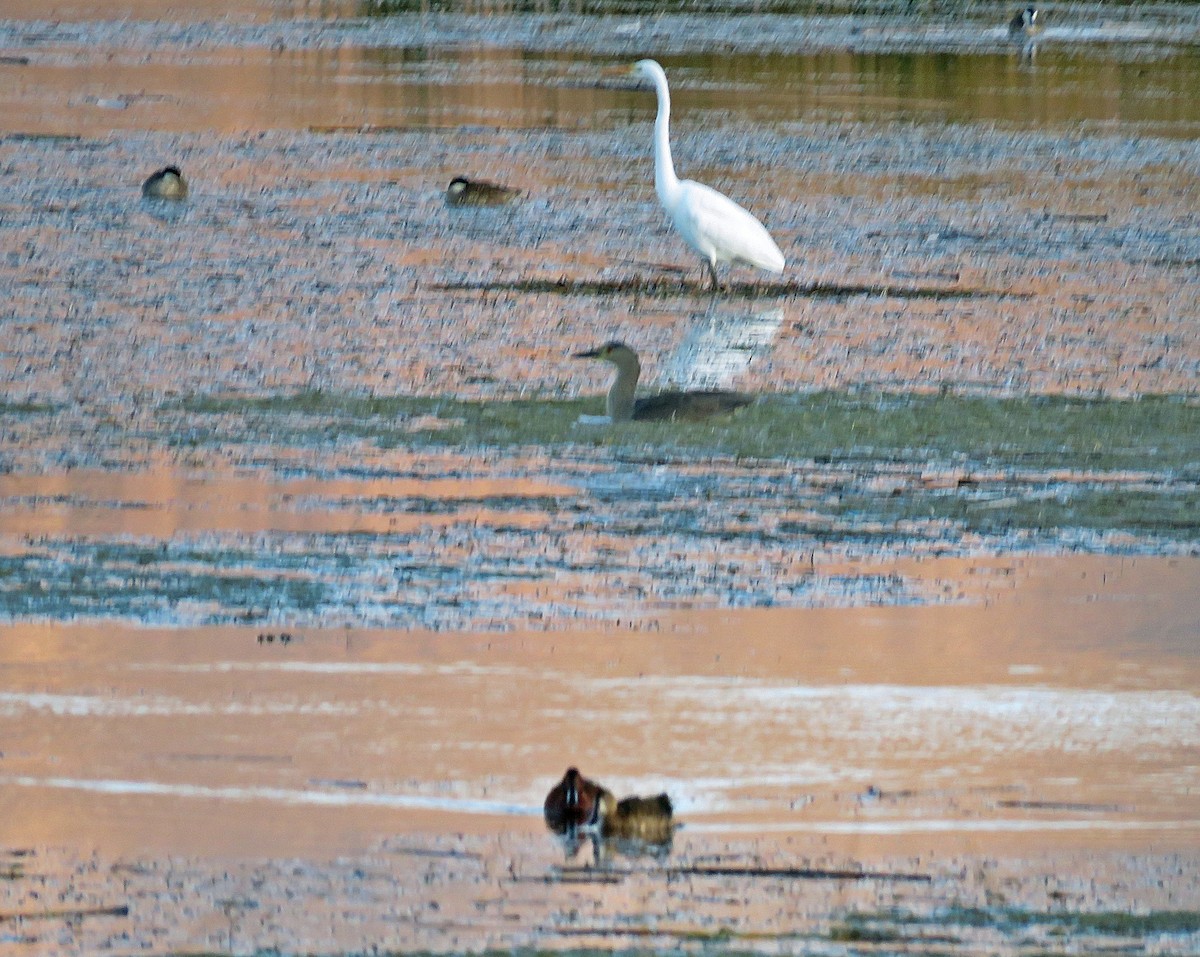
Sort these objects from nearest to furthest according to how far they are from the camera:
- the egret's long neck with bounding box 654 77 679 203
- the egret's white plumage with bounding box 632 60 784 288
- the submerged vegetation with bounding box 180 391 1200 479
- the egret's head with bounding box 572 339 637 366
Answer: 1. the submerged vegetation with bounding box 180 391 1200 479
2. the egret's head with bounding box 572 339 637 366
3. the egret's white plumage with bounding box 632 60 784 288
4. the egret's long neck with bounding box 654 77 679 203

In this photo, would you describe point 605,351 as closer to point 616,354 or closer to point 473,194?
point 616,354

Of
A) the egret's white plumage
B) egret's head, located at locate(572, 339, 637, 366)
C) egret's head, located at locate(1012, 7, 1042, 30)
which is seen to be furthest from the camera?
egret's head, located at locate(1012, 7, 1042, 30)

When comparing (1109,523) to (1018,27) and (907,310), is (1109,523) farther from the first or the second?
(1018,27)

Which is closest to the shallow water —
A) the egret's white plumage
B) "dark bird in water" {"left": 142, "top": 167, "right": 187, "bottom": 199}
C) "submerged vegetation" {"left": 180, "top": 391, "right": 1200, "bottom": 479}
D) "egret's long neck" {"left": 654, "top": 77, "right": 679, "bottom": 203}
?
"submerged vegetation" {"left": 180, "top": 391, "right": 1200, "bottom": 479}

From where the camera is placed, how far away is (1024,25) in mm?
31656

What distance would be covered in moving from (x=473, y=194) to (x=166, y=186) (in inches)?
77.9

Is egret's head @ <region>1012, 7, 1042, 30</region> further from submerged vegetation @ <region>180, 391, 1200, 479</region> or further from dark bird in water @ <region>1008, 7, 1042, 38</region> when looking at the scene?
submerged vegetation @ <region>180, 391, 1200, 479</region>

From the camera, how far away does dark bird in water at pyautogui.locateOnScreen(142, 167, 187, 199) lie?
1653 centimetres

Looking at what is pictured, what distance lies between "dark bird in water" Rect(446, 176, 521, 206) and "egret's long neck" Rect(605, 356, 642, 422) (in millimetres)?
5927

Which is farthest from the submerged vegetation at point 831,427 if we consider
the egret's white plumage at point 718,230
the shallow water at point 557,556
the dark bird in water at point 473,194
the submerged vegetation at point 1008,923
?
the dark bird in water at point 473,194

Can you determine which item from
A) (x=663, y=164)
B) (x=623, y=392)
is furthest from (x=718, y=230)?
(x=623, y=392)

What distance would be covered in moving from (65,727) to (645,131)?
1574cm

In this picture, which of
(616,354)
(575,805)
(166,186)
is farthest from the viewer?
(166,186)

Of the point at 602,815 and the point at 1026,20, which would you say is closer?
the point at 602,815
